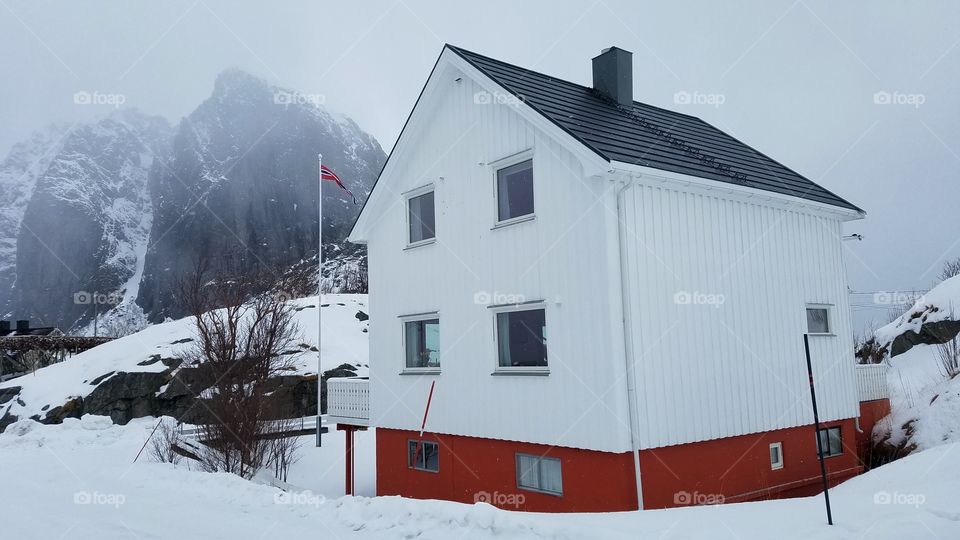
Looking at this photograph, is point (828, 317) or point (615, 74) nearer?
point (828, 317)

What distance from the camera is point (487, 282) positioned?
12.9 metres

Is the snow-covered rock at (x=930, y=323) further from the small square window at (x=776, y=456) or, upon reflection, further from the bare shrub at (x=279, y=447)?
the bare shrub at (x=279, y=447)

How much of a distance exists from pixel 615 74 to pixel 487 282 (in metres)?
6.46

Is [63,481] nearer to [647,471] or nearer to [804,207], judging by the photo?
[647,471]

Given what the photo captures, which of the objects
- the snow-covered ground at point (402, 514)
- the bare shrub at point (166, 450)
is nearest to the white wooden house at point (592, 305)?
the snow-covered ground at point (402, 514)

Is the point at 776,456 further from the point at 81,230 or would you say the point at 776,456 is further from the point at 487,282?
the point at 81,230

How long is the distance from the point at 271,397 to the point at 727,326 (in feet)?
40.4

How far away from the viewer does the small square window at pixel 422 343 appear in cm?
1433

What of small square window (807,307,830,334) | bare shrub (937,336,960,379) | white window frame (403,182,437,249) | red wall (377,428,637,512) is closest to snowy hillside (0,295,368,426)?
red wall (377,428,637,512)

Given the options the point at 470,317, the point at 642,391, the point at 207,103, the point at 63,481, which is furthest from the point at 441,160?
the point at 207,103

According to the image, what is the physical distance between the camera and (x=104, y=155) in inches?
6993

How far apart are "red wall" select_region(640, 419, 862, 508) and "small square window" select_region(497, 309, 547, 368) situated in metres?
2.58

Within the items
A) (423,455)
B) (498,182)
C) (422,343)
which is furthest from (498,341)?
(423,455)

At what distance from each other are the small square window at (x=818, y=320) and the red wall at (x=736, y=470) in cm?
205
